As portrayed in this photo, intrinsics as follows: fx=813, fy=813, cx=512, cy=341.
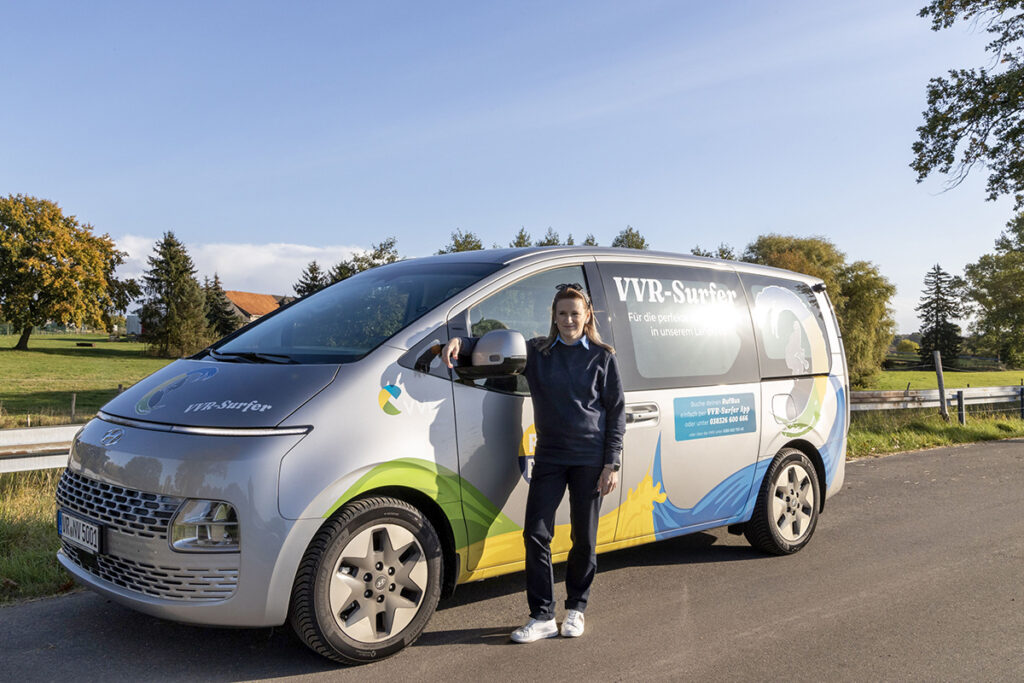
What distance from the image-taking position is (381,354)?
395 cm

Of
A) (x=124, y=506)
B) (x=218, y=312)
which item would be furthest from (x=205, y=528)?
(x=218, y=312)

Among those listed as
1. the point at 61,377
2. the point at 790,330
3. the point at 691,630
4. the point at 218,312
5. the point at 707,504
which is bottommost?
the point at 691,630

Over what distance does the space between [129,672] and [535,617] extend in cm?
191

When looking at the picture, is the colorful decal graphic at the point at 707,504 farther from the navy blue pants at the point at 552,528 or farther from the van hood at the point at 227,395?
the van hood at the point at 227,395


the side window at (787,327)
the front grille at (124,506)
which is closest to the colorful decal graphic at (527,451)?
the front grille at (124,506)

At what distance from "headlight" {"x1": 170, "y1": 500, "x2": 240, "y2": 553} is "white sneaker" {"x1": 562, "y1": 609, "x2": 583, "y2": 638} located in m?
1.73

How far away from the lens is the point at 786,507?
19.6 ft

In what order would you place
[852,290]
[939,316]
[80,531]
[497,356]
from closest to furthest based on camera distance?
[80,531] < [497,356] < [852,290] < [939,316]

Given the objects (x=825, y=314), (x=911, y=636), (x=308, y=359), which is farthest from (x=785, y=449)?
(x=308, y=359)

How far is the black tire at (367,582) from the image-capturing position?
3.58 m

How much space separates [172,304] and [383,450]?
7353 cm

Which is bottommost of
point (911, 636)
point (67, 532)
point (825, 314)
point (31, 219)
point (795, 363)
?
point (911, 636)

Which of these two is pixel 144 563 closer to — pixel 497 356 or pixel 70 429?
pixel 497 356

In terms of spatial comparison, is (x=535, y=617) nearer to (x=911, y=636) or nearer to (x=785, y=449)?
(x=911, y=636)
